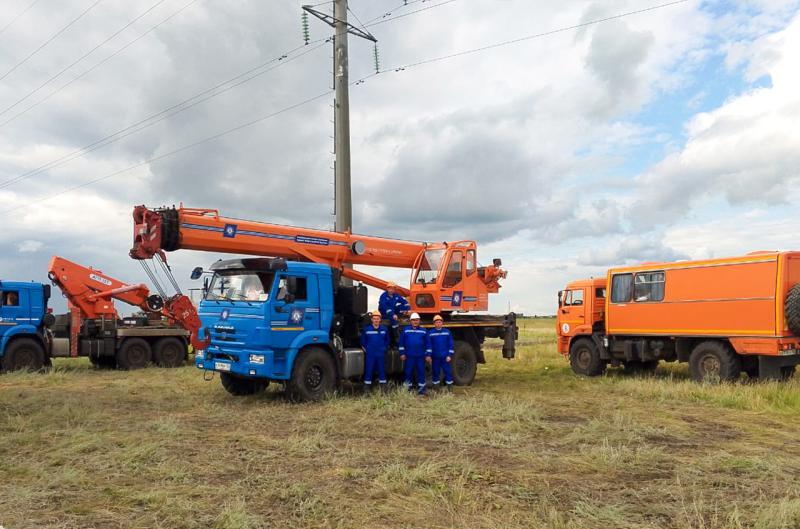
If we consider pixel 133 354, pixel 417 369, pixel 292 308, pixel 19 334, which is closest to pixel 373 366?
pixel 417 369

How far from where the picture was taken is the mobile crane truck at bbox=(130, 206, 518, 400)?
1146 cm

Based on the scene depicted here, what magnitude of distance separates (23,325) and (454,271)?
39.6ft

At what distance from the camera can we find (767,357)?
13555mm

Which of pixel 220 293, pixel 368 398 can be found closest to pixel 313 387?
pixel 368 398

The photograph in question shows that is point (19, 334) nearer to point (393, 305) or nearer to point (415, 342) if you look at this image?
point (393, 305)

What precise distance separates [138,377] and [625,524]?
1457 centimetres

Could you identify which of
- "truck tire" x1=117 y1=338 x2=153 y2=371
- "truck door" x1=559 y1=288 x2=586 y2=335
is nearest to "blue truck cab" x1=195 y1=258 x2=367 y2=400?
"truck door" x1=559 y1=288 x2=586 y2=335

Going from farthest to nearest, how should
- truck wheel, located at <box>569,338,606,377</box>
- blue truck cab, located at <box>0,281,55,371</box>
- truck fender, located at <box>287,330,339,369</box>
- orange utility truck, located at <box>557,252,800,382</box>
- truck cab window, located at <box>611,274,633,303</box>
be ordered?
blue truck cab, located at <box>0,281,55,371</box> < truck wheel, located at <box>569,338,606,377</box> < truck cab window, located at <box>611,274,633,303</box> < orange utility truck, located at <box>557,252,800,382</box> < truck fender, located at <box>287,330,339,369</box>

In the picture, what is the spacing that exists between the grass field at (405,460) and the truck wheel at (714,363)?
1.24m

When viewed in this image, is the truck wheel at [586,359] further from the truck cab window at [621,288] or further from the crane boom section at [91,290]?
the crane boom section at [91,290]

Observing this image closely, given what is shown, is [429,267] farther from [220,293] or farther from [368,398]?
[220,293]

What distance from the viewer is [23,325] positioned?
58.3 feet

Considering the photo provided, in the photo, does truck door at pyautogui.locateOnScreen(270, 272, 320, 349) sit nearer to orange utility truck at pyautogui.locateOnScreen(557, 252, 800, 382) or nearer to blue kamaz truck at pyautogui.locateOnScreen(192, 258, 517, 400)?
blue kamaz truck at pyautogui.locateOnScreen(192, 258, 517, 400)

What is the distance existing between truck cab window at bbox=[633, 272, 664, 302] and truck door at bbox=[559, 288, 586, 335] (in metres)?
1.89
